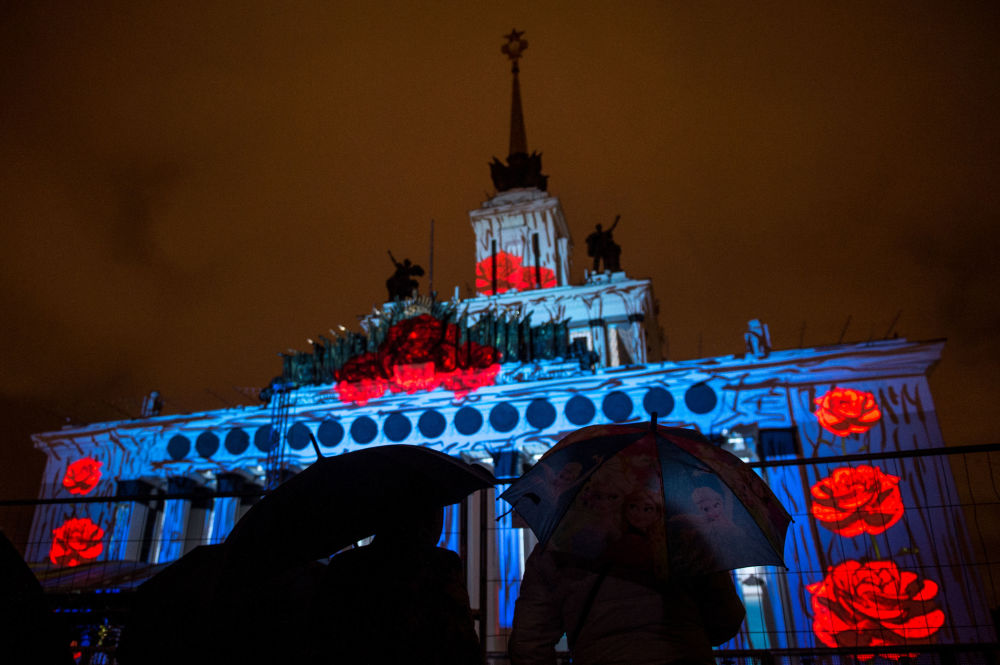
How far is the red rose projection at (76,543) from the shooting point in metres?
21.9

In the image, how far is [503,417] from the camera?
2041 centimetres

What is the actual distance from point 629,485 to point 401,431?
60.1ft

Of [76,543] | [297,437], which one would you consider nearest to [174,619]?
[297,437]

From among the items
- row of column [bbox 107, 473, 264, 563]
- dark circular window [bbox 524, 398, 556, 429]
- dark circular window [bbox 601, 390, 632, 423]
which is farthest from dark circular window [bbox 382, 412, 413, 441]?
dark circular window [bbox 601, 390, 632, 423]

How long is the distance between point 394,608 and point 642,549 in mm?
1288

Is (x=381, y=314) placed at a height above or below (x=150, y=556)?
above

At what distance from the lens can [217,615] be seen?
2.57 m

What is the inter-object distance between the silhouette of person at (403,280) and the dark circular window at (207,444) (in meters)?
12.7

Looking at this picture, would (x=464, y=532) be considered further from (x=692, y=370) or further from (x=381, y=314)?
→ (x=381, y=314)

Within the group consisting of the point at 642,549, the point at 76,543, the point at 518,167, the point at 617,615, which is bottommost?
the point at 617,615

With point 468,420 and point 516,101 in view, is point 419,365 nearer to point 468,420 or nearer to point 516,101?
point 468,420

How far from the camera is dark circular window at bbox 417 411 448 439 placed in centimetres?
2077

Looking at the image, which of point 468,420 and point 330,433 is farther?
point 330,433

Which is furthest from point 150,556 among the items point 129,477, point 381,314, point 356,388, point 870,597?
point 870,597
